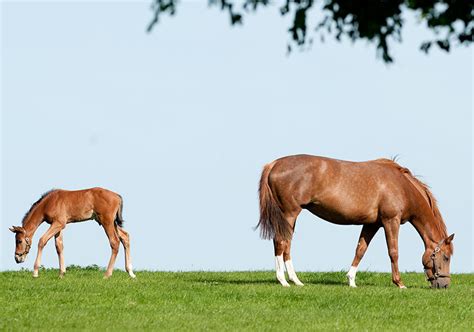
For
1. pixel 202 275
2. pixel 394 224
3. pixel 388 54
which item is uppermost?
pixel 388 54

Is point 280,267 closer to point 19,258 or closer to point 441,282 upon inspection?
point 441,282

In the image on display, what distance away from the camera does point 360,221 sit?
2009cm

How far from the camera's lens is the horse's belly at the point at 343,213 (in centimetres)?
1967

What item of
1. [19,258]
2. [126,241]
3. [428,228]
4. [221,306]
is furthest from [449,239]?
[19,258]

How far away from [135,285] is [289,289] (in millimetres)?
3070

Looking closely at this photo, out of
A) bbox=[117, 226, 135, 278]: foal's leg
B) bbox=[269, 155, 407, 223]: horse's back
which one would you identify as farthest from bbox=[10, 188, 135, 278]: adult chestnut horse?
bbox=[269, 155, 407, 223]: horse's back

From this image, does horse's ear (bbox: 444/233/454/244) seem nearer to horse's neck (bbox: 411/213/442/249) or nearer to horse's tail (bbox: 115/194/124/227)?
horse's neck (bbox: 411/213/442/249)

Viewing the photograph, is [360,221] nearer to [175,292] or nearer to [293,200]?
[293,200]

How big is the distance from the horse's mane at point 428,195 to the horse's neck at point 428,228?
93mm

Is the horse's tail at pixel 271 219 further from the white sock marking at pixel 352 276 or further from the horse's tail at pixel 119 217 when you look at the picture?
the horse's tail at pixel 119 217

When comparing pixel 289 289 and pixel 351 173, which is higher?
pixel 351 173

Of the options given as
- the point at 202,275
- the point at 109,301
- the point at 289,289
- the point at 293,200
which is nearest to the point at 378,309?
the point at 289,289

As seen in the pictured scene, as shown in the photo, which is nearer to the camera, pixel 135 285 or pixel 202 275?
pixel 135 285

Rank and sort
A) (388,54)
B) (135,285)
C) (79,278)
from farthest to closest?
(79,278) → (135,285) → (388,54)
